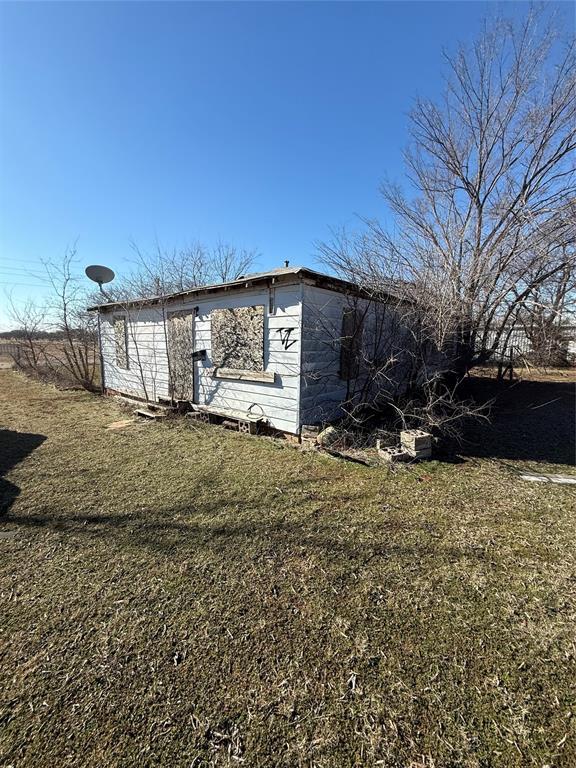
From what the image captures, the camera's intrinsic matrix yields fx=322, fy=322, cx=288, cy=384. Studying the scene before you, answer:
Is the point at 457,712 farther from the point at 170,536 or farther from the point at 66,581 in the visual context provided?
the point at 66,581

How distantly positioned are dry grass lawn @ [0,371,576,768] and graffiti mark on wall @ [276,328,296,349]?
2090 millimetres

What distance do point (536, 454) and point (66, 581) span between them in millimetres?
5861

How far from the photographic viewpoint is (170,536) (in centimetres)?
270

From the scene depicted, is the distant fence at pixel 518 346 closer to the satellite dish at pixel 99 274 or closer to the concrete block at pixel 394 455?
the concrete block at pixel 394 455

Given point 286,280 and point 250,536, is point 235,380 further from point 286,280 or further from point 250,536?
A: point 250,536

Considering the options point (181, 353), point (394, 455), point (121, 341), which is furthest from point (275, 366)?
point (121, 341)

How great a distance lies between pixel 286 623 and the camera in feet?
6.13

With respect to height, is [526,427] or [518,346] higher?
[518,346]

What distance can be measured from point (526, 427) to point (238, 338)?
5.74 m

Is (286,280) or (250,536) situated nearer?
(250,536)

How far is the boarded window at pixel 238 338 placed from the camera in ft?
17.5

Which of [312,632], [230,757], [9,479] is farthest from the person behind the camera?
[9,479]

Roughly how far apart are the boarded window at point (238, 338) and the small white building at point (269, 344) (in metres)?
0.02

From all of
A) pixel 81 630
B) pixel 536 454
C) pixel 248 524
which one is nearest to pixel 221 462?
pixel 248 524
